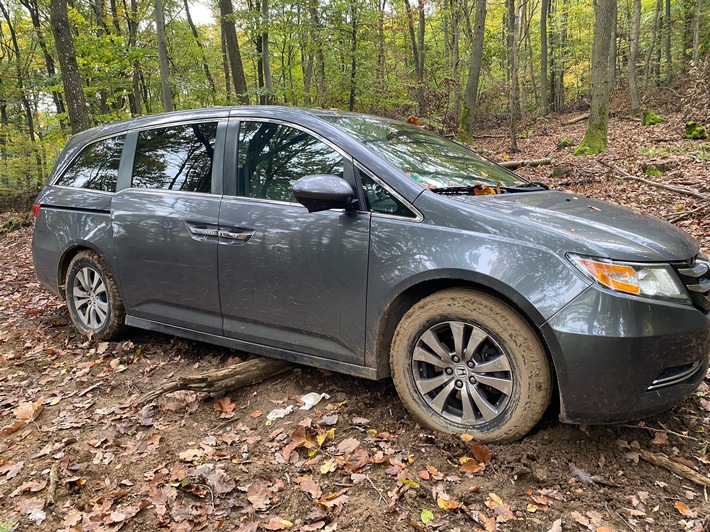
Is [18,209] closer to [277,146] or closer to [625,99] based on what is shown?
[277,146]

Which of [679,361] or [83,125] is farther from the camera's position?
[83,125]

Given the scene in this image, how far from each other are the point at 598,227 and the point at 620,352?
25.3 inches

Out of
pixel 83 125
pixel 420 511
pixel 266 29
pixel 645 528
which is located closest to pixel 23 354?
pixel 420 511

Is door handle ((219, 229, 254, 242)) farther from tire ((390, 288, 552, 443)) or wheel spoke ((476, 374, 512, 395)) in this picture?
wheel spoke ((476, 374, 512, 395))

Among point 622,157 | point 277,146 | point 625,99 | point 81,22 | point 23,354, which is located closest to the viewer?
point 277,146

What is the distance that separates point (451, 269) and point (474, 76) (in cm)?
1325

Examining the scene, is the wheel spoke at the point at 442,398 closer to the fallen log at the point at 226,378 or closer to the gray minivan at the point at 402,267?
the gray minivan at the point at 402,267

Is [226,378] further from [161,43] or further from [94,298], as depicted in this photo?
[161,43]

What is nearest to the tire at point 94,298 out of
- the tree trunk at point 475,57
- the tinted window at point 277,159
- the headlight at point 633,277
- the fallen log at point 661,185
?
the tinted window at point 277,159

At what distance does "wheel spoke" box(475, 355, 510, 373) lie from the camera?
7.55 ft

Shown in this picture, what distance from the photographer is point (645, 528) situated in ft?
6.44

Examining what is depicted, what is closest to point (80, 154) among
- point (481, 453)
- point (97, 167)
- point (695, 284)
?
point (97, 167)

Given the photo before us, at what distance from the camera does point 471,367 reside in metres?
2.40

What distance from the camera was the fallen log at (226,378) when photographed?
2992mm
